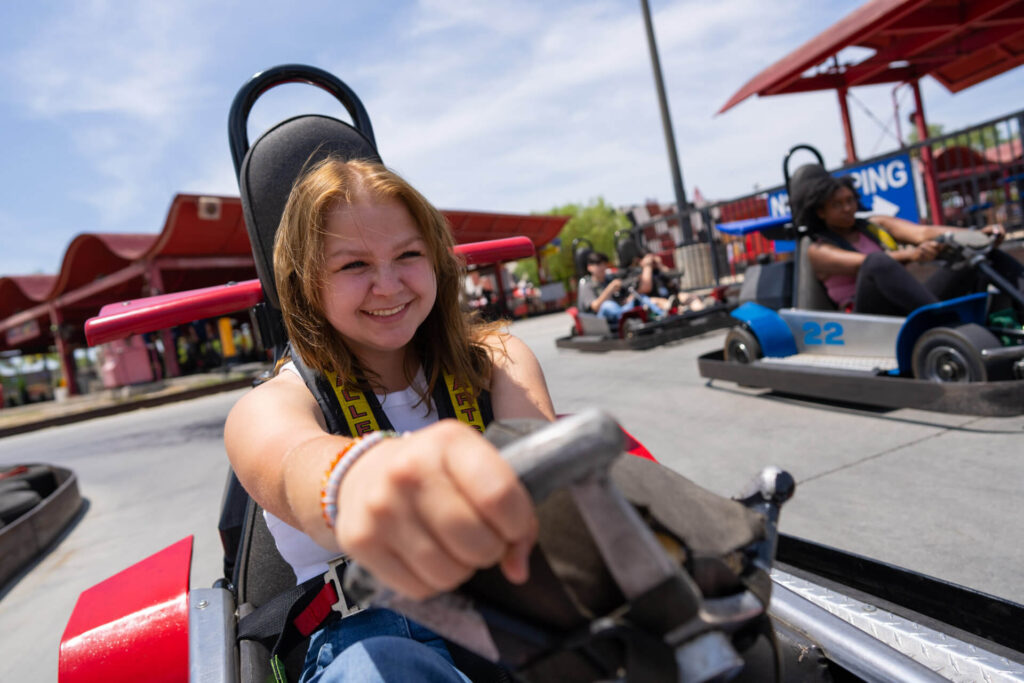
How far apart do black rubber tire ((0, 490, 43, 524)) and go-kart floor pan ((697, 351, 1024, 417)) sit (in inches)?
168

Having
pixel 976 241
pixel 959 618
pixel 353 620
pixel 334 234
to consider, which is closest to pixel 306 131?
pixel 334 234

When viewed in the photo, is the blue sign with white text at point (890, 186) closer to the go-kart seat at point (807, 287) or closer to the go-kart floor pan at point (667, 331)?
the go-kart floor pan at point (667, 331)

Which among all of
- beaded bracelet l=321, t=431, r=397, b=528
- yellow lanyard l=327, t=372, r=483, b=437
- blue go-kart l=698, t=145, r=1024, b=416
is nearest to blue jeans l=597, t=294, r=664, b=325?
blue go-kart l=698, t=145, r=1024, b=416

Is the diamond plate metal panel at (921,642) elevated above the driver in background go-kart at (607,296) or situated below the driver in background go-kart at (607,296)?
below

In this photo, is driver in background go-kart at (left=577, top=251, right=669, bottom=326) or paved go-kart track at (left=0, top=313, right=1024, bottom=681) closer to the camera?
paved go-kart track at (left=0, top=313, right=1024, bottom=681)

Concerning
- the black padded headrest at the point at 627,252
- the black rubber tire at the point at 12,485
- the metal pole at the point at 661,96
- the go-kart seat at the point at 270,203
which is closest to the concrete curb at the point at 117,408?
the black padded headrest at the point at 627,252

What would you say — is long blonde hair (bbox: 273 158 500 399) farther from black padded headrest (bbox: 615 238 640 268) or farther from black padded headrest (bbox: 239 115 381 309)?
black padded headrest (bbox: 615 238 640 268)

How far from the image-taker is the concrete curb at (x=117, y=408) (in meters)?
13.1

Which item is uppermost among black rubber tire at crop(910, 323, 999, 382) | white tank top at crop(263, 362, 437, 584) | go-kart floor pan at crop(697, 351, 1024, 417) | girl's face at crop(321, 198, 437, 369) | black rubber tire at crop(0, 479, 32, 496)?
girl's face at crop(321, 198, 437, 369)

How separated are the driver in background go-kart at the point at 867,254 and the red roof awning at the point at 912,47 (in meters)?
6.94

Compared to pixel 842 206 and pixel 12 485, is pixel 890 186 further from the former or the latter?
pixel 12 485

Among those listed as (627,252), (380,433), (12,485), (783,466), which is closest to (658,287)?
(627,252)

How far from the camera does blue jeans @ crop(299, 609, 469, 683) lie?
0.79 metres

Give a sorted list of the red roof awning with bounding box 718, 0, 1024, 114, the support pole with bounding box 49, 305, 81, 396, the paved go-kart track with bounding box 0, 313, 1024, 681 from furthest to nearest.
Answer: the support pole with bounding box 49, 305, 81, 396
the red roof awning with bounding box 718, 0, 1024, 114
the paved go-kart track with bounding box 0, 313, 1024, 681
